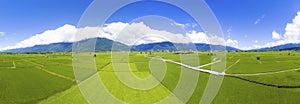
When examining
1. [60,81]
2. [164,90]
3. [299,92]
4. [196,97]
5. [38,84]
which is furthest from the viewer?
[60,81]

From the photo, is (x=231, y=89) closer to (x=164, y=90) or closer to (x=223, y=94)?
(x=223, y=94)

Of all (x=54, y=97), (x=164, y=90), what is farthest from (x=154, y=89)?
(x=54, y=97)

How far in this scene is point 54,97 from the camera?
2830cm

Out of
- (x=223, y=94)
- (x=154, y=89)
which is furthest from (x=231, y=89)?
(x=154, y=89)

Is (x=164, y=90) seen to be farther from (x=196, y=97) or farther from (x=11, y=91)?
Answer: (x=11, y=91)

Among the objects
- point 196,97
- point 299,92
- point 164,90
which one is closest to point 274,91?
point 299,92

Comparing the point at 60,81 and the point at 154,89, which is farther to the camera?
the point at 60,81

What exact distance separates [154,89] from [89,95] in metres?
8.04

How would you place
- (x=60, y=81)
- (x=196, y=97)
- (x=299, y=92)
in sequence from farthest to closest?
(x=60, y=81), (x=299, y=92), (x=196, y=97)

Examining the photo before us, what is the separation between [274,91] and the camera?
101 ft

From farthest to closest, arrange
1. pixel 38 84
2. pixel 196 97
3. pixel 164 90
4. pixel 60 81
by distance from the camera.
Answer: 1. pixel 60 81
2. pixel 38 84
3. pixel 164 90
4. pixel 196 97

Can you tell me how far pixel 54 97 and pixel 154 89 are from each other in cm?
1133

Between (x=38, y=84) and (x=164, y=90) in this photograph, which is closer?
(x=164, y=90)

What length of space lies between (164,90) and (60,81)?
15.4 meters
